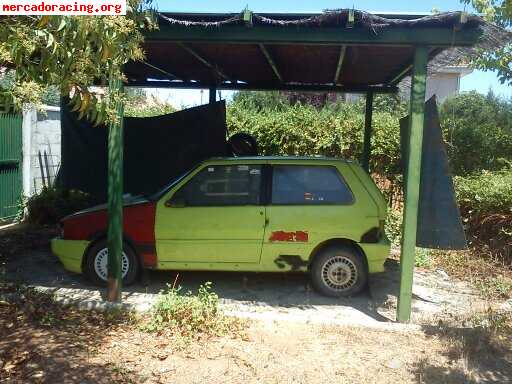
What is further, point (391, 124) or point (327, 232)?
point (391, 124)

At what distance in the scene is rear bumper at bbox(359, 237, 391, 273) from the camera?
6.18 meters

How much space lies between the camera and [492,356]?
4.67m

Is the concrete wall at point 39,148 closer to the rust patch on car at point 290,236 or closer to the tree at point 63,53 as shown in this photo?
the rust patch on car at point 290,236

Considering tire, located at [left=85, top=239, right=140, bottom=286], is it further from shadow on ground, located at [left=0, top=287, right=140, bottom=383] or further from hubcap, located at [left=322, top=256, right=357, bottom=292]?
hubcap, located at [left=322, top=256, right=357, bottom=292]

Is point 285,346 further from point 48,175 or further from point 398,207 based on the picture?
point 48,175

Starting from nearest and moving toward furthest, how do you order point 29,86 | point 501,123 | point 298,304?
point 29,86 → point 298,304 → point 501,123

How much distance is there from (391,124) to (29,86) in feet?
30.7

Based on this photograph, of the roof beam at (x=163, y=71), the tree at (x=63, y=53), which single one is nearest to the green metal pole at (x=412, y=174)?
the tree at (x=63, y=53)

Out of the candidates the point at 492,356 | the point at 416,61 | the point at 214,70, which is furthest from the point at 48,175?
the point at 492,356

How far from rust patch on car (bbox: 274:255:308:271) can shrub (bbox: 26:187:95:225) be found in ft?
16.0

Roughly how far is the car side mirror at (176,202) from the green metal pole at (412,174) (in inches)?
97.7

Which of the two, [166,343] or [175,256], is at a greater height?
[175,256]

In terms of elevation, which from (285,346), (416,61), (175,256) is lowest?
(285,346)

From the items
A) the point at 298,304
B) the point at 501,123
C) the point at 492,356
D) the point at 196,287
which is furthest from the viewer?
the point at 501,123
